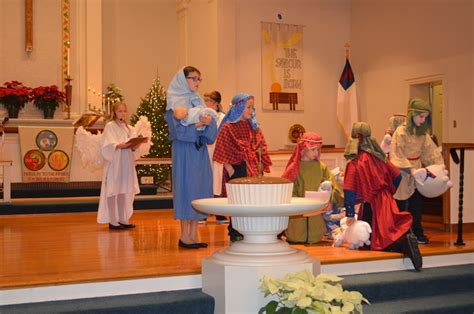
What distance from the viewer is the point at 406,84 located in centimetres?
1206

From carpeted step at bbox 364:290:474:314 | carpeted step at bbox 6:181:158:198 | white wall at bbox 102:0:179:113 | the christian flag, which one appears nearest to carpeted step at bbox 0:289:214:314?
carpeted step at bbox 364:290:474:314

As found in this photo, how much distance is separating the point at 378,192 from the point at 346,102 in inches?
303

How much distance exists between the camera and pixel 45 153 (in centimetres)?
982

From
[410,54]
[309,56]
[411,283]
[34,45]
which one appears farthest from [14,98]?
[411,283]

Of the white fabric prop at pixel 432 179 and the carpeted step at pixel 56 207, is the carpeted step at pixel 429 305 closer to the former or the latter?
the white fabric prop at pixel 432 179

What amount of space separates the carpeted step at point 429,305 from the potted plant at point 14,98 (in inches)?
300

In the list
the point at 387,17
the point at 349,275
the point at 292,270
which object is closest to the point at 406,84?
the point at 387,17

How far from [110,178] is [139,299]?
3.03 m

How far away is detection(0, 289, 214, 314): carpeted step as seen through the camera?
4.20 meters

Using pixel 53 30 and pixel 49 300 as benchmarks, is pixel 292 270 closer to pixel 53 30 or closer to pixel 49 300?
pixel 49 300

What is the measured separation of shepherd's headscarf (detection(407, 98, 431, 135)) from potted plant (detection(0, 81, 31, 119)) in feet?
22.4

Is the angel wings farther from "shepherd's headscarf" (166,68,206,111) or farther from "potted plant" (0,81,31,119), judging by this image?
"potted plant" (0,81,31,119)

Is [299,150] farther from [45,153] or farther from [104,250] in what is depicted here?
[45,153]

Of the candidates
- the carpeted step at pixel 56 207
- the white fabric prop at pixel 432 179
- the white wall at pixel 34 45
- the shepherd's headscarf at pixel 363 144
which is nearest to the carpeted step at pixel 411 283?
the white fabric prop at pixel 432 179
